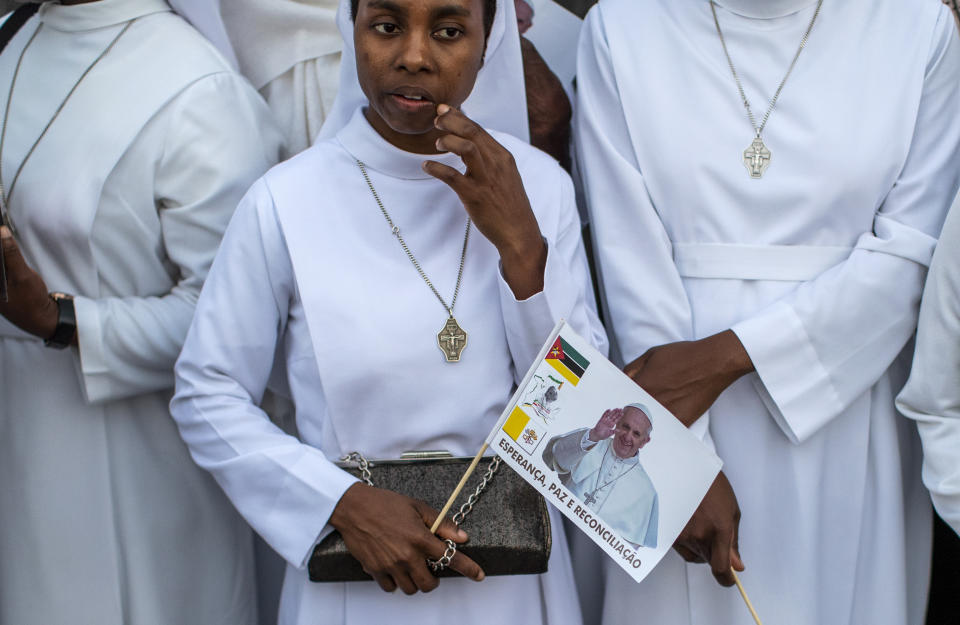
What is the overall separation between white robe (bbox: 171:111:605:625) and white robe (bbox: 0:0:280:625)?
1.04 feet

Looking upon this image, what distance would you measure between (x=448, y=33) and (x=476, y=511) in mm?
1098

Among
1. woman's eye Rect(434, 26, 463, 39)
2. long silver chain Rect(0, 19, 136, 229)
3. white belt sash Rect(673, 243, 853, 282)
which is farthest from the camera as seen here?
long silver chain Rect(0, 19, 136, 229)

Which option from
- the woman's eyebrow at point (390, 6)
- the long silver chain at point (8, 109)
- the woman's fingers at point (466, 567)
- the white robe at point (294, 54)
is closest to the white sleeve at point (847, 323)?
the woman's fingers at point (466, 567)

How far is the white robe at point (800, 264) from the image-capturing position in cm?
269

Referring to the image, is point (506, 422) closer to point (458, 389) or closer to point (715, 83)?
point (458, 389)

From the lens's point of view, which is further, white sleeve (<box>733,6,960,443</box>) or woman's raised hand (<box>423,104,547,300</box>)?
white sleeve (<box>733,6,960,443</box>)

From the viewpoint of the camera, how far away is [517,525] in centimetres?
236

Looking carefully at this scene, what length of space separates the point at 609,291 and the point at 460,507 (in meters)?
0.75

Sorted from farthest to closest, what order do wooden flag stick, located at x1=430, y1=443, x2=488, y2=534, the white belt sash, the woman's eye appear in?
the white belt sash < the woman's eye < wooden flag stick, located at x1=430, y1=443, x2=488, y2=534

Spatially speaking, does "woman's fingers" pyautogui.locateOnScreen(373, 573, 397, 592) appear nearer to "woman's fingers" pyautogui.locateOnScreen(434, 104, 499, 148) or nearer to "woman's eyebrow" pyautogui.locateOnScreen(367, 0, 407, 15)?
"woman's fingers" pyautogui.locateOnScreen(434, 104, 499, 148)

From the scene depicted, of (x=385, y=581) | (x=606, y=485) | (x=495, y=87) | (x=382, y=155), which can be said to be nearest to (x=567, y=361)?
(x=606, y=485)

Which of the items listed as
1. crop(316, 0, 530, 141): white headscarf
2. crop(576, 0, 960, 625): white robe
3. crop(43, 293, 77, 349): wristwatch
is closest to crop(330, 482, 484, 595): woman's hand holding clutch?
crop(576, 0, 960, 625): white robe

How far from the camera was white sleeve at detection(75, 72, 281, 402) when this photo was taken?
2.79 meters

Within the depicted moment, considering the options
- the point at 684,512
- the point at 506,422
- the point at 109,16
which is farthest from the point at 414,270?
the point at 109,16
